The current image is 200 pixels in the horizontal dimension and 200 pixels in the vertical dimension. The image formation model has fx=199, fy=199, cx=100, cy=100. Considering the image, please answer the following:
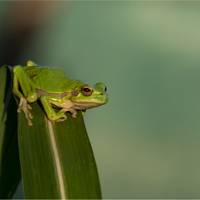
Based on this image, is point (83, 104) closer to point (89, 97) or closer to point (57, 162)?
point (89, 97)

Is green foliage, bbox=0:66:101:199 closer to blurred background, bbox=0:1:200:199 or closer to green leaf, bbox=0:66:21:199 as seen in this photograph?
green leaf, bbox=0:66:21:199

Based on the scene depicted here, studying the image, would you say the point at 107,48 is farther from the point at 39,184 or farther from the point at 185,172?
the point at 39,184

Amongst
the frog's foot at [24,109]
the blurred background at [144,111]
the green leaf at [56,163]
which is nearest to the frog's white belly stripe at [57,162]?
the green leaf at [56,163]

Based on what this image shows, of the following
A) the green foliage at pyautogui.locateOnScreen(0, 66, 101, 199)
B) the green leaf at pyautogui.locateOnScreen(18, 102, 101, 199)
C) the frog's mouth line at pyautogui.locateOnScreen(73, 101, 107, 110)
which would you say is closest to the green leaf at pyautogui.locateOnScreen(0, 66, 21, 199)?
the green foliage at pyautogui.locateOnScreen(0, 66, 101, 199)

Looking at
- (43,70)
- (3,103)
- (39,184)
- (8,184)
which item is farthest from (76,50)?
(39,184)

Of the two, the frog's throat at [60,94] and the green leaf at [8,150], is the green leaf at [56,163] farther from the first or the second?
the frog's throat at [60,94]
